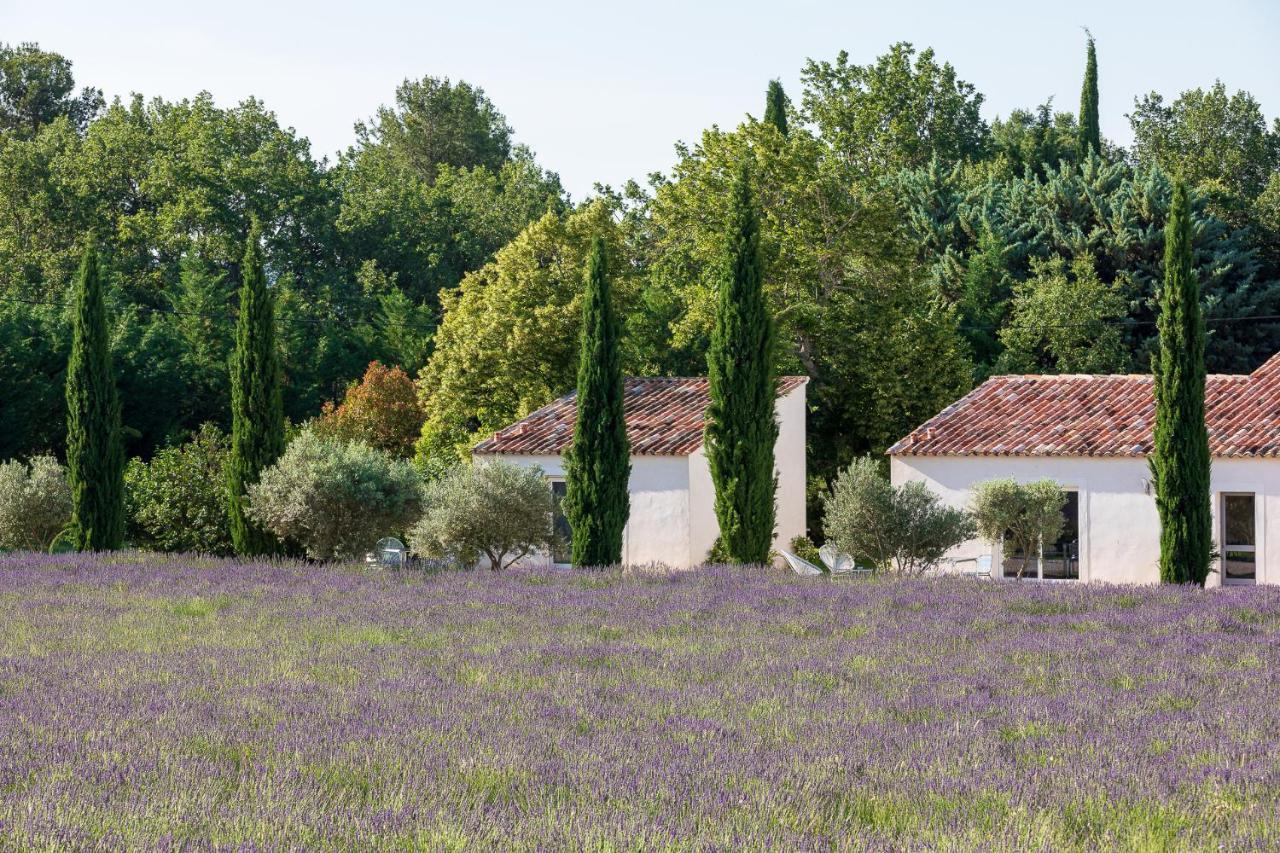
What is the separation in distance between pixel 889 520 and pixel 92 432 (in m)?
13.3

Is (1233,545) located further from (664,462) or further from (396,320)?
(396,320)

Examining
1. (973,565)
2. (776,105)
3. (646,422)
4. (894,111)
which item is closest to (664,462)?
(646,422)

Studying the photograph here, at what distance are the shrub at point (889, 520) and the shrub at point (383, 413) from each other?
19265 millimetres

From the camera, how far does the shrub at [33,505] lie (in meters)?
25.6

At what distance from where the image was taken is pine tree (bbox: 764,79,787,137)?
46.3m

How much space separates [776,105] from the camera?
46906 mm

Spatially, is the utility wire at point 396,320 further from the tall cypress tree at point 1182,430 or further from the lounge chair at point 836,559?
the tall cypress tree at point 1182,430

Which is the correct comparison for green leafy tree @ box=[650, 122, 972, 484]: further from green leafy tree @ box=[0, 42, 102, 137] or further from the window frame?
green leafy tree @ box=[0, 42, 102, 137]

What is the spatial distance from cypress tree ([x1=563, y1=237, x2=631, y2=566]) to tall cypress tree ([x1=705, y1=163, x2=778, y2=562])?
56.3 inches

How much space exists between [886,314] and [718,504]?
36.4ft

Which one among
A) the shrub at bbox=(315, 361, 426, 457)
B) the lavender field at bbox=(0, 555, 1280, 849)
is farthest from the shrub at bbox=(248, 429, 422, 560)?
the shrub at bbox=(315, 361, 426, 457)

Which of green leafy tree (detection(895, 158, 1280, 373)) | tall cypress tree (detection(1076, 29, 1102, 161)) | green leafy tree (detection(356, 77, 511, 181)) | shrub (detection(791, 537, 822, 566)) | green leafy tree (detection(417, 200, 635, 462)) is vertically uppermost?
green leafy tree (detection(356, 77, 511, 181))

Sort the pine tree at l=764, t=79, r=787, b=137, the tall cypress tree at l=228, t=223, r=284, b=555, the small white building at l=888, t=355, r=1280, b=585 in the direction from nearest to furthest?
the small white building at l=888, t=355, r=1280, b=585 < the tall cypress tree at l=228, t=223, r=284, b=555 < the pine tree at l=764, t=79, r=787, b=137

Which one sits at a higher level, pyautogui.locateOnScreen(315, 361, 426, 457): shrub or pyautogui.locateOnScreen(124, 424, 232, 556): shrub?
pyautogui.locateOnScreen(315, 361, 426, 457): shrub
